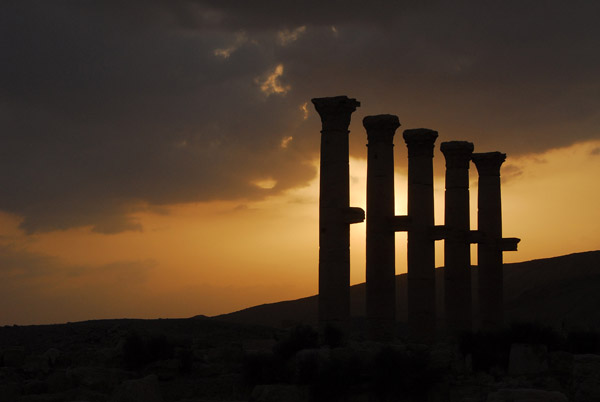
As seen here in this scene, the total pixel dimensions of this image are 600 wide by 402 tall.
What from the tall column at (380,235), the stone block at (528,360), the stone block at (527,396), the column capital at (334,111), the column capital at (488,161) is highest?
the column capital at (488,161)

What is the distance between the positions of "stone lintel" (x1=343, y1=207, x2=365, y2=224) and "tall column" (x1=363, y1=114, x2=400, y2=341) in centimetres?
290

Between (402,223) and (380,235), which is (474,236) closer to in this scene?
(402,223)

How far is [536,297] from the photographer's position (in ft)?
226

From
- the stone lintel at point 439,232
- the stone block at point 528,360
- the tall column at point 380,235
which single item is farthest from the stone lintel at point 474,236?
the stone block at point 528,360

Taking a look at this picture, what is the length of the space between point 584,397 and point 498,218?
18.0 m

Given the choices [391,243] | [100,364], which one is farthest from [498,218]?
[100,364]

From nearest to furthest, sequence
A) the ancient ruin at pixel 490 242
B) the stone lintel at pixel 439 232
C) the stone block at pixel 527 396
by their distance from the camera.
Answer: the stone block at pixel 527 396
the stone lintel at pixel 439 232
the ancient ruin at pixel 490 242

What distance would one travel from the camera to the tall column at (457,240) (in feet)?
109

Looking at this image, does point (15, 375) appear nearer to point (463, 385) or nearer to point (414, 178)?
point (463, 385)

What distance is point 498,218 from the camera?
1357 inches

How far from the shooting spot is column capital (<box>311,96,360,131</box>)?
26.0 meters

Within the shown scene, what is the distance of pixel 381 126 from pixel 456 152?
235 inches

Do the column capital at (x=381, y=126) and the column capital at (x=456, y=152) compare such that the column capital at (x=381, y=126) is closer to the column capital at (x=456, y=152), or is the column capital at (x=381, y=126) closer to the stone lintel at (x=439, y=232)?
the stone lintel at (x=439, y=232)

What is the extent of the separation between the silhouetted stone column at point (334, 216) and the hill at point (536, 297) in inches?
1375
